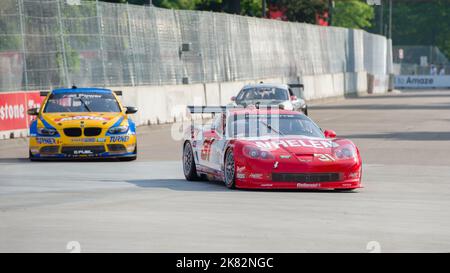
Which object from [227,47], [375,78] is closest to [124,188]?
[227,47]

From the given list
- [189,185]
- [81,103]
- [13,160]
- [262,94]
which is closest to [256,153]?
[189,185]

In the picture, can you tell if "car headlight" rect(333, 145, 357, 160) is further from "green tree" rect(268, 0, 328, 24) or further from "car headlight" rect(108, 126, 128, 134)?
"green tree" rect(268, 0, 328, 24)

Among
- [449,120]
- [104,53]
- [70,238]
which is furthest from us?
[449,120]

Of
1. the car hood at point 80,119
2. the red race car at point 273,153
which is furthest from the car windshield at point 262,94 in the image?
the red race car at point 273,153

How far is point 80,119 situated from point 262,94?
46.0 feet

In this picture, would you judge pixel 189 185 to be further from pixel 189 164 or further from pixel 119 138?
pixel 119 138

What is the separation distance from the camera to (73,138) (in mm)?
24109

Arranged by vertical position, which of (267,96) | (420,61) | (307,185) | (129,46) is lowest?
(420,61)

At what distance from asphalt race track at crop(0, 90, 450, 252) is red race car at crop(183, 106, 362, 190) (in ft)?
0.67

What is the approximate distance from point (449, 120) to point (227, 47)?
10.6 m

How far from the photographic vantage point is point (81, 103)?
1005 inches

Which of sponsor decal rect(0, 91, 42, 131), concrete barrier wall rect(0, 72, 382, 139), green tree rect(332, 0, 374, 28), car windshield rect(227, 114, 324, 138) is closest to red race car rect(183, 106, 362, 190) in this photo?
car windshield rect(227, 114, 324, 138)

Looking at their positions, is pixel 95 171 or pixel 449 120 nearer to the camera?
pixel 95 171
